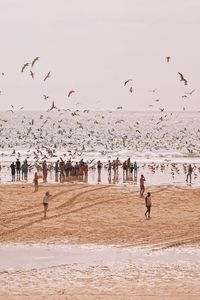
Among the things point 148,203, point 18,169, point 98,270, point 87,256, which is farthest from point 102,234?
point 18,169

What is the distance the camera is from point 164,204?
29.5 metres

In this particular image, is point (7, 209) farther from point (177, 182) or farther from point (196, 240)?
point (177, 182)

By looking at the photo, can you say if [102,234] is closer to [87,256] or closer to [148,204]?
[148,204]

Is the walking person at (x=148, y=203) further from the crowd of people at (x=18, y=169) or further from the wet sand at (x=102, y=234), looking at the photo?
the crowd of people at (x=18, y=169)

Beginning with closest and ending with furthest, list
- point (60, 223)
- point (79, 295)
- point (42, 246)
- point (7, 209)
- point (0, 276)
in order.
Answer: point (79, 295), point (0, 276), point (42, 246), point (60, 223), point (7, 209)

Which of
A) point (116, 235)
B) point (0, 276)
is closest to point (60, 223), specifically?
point (116, 235)

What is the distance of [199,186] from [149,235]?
562 inches

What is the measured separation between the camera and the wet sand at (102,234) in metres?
15.8

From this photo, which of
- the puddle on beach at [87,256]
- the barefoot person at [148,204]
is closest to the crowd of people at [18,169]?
the barefoot person at [148,204]

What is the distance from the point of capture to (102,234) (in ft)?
75.7

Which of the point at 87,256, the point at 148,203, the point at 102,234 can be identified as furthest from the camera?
the point at 148,203

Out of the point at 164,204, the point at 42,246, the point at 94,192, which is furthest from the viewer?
the point at 94,192

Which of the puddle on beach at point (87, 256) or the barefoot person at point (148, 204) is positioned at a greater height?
the barefoot person at point (148, 204)

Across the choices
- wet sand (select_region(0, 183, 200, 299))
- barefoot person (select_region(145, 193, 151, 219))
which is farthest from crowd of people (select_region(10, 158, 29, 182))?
barefoot person (select_region(145, 193, 151, 219))
